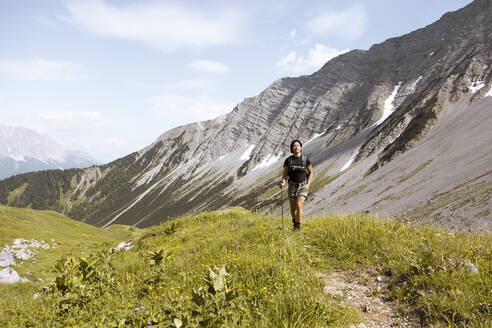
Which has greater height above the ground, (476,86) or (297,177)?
(476,86)

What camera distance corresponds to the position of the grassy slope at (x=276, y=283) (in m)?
3.29

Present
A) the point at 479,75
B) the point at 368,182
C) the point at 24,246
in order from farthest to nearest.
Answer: the point at 479,75, the point at 368,182, the point at 24,246

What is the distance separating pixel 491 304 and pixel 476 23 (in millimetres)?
227384

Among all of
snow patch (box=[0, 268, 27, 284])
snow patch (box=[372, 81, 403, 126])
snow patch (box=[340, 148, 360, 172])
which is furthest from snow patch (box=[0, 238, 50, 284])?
snow patch (box=[372, 81, 403, 126])

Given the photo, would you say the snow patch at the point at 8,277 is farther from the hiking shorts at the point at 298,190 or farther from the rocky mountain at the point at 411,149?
the hiking shorts at the point at 298,190

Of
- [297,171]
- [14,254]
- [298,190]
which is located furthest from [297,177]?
[14,254]

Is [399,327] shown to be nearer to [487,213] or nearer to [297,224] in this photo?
[297,224]

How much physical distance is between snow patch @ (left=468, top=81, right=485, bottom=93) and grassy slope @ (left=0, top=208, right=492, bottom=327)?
435 ft

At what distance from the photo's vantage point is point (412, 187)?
60375 millimetres

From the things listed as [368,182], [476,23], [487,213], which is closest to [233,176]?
[368,182]

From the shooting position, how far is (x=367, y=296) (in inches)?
173

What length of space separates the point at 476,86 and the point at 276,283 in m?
140

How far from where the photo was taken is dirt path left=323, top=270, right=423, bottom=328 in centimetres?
367

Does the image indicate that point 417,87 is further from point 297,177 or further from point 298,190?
point 298,190
